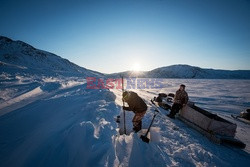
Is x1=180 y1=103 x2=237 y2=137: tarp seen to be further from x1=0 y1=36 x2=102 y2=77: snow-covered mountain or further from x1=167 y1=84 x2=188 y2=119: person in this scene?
x1=0 y1=36 x2=102 y2=77: snow-covered mountain

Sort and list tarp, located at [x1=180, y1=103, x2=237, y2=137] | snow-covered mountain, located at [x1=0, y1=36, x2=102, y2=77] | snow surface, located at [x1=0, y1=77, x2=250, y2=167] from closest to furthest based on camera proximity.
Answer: snow surface, located at [x1=0, y1=77, x2=250, y2=167] → tarp, located at [x1=180, y1=103, x2=237, y2=137] → snow-covered mountain, located at [x1=0, y1=36, x2=102, y2=77]

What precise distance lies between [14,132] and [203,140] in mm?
7307

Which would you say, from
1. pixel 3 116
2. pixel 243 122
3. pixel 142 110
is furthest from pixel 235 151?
pixel 3 116

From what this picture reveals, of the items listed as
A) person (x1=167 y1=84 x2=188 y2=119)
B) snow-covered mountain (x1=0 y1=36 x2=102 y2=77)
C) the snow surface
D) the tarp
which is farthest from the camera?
snow-covered mountain (x1=0 y1=36 x2=102 y2=77)

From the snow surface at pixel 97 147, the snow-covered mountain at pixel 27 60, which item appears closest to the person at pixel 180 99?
the snow surface at pixel 97 147

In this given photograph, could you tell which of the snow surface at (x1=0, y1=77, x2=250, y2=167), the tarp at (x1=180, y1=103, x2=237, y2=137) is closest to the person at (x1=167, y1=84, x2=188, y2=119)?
the tarp at (x1=180, y1=103, x2=237, y2=137)

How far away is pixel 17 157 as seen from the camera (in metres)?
3.98

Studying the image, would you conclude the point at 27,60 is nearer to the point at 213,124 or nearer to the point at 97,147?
the point at 97,147

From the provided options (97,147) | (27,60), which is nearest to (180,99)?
(97,147)

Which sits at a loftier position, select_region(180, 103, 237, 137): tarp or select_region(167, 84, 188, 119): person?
select_region(167, 84, 188, 119): person

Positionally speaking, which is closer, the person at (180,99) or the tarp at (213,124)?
the tarp at (213,124)

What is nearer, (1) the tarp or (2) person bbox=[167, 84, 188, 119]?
(1) the tarp

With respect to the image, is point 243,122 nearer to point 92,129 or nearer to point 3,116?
point 92,129

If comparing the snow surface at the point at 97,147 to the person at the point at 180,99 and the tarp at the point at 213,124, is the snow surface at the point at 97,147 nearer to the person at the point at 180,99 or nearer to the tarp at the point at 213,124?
the tarp at the point at 213,124
